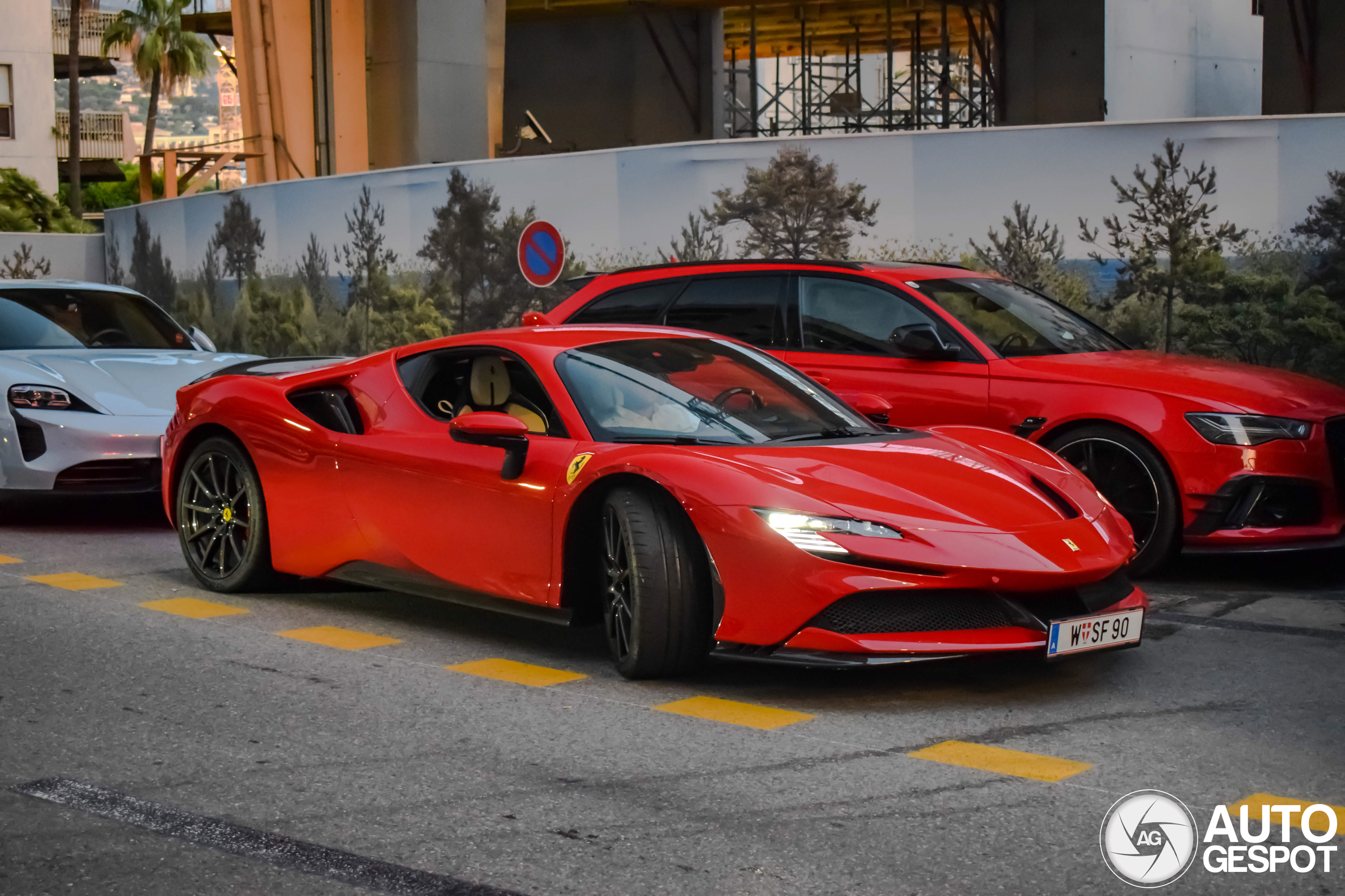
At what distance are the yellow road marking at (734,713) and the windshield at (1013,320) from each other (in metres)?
3.74

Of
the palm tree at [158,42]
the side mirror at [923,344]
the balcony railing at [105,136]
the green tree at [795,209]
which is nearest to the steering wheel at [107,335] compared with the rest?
the green tree at [795,209]

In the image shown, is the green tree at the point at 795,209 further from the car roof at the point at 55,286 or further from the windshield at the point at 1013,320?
the car roof at the point at 55,286

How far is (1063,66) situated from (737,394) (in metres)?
22.6

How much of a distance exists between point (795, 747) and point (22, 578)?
4.70 m

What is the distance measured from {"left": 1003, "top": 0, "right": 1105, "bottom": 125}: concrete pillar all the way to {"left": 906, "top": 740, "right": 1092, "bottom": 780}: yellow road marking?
892 inches

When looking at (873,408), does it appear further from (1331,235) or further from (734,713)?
(1331,235)

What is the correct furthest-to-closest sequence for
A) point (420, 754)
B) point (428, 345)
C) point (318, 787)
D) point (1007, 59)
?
point (1007, 59)
point (428, 345)
point (420, 754)
point (318, 787)

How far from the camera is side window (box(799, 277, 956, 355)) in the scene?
28.5 ft

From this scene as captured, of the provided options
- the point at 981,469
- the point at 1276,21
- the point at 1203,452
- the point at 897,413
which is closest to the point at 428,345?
the point at 981,469

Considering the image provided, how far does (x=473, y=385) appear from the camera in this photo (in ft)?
21.4

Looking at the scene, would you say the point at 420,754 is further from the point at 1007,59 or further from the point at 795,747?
the point at 1007,59

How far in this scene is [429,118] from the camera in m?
22.9

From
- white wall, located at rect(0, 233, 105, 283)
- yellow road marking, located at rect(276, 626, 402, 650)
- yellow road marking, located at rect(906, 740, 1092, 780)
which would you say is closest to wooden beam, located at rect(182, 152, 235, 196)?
white wall, located at rect(0, 233, 105, 283)

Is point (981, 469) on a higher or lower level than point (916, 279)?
lower
